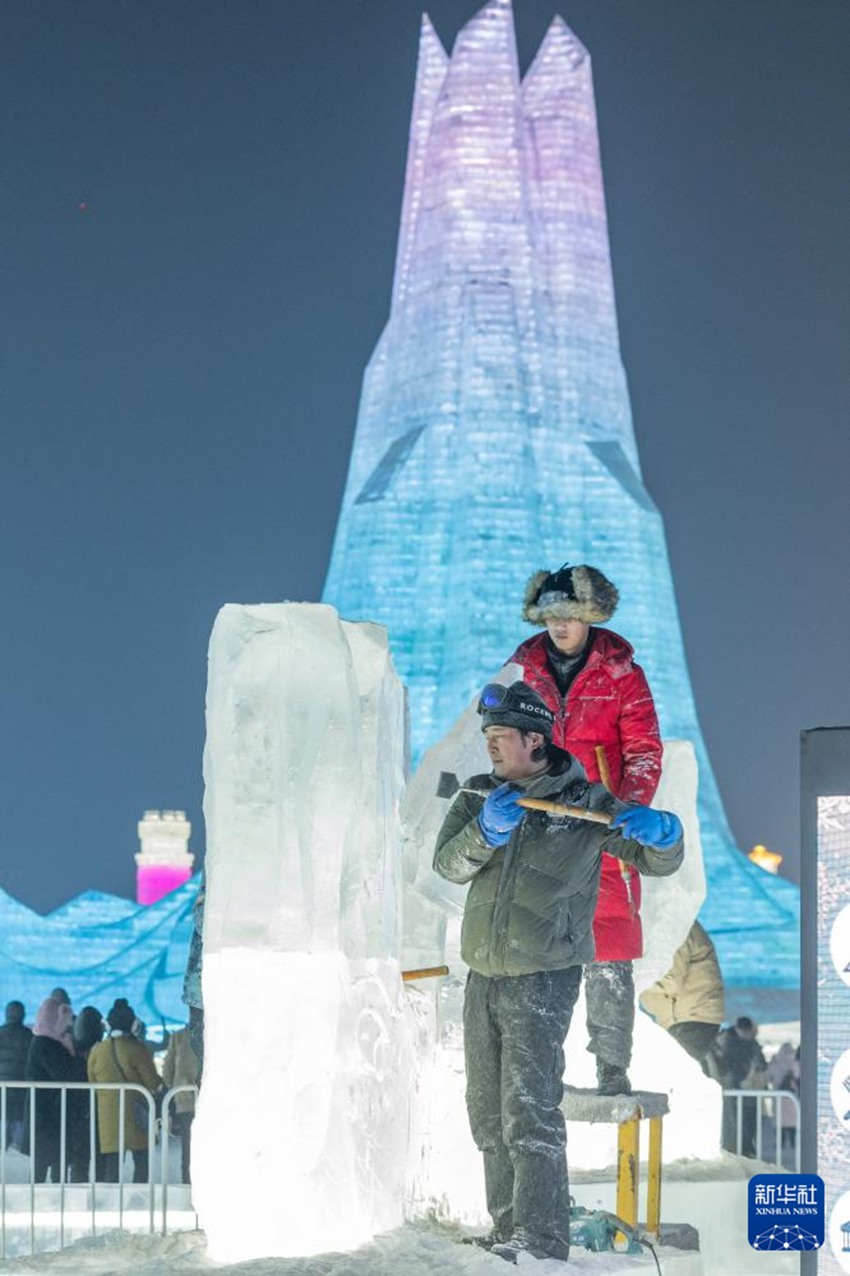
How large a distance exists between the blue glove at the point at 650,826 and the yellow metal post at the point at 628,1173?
1024mm

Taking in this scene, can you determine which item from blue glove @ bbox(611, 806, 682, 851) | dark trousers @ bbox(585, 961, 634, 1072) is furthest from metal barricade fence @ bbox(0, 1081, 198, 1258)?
blue glove @ bbox(611, 806, 682, 851)

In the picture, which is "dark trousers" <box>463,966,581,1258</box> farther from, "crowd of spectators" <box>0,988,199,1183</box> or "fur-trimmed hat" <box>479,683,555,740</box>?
"crowd of spectators" <box>0,988,199,1183</box>

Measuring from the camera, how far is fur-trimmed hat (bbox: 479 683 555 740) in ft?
18.9

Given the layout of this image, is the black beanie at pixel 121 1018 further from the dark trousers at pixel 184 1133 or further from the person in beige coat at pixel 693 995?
the person in beige coat at pixel 693 995

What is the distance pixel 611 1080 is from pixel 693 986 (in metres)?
4.13

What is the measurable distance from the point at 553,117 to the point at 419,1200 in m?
26.7

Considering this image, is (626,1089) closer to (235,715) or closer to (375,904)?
(375,904)

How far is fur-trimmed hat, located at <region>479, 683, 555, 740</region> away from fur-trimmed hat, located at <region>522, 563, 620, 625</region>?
2.13 feet

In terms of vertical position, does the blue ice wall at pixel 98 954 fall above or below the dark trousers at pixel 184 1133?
below

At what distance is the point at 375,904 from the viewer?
6160 millimetres

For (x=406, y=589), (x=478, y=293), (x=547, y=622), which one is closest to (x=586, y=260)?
(x=478, y=293)

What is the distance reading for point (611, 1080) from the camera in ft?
20.2

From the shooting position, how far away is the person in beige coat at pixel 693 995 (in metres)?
10.2

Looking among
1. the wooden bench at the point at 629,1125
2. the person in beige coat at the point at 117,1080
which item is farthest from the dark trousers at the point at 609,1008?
the person in beige coat at the point at 117,1080
